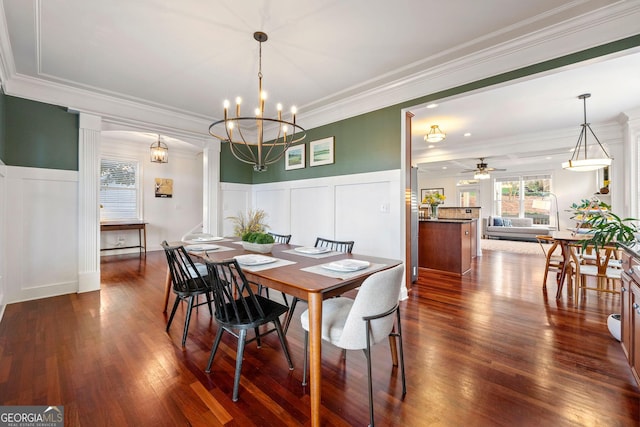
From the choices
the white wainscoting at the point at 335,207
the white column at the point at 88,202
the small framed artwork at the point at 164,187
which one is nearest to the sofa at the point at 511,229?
the white wainscoting at the point at 335,207

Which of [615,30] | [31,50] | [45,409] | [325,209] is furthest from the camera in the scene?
[325,209]

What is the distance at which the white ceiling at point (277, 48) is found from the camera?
219 centimetres

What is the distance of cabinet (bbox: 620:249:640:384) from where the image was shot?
68.5 inches

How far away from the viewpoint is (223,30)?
Result: 8.02ft

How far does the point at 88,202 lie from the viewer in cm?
375

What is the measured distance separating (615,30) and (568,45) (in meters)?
0.28

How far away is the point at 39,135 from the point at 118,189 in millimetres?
3124

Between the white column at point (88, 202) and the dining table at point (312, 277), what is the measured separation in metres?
2.27

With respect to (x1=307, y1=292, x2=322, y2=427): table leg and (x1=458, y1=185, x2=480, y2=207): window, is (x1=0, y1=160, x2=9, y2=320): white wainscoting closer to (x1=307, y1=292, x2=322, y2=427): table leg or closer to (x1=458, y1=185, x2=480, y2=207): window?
(x1=307, y1=292, x2=322, y2=427): table leg

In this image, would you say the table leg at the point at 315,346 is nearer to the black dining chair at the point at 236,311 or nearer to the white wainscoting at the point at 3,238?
the black dining chair at the point at 236,311

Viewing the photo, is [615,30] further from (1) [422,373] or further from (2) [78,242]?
(2) [78,242]

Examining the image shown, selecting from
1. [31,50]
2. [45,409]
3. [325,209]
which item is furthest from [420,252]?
[31,50]

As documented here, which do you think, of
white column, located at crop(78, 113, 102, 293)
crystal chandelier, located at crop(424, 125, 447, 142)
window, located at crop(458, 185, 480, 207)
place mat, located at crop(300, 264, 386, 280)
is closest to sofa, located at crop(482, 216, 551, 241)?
window, located at crop(458, 185, 480, 207)

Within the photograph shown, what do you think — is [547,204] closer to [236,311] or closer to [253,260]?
[253,260]
